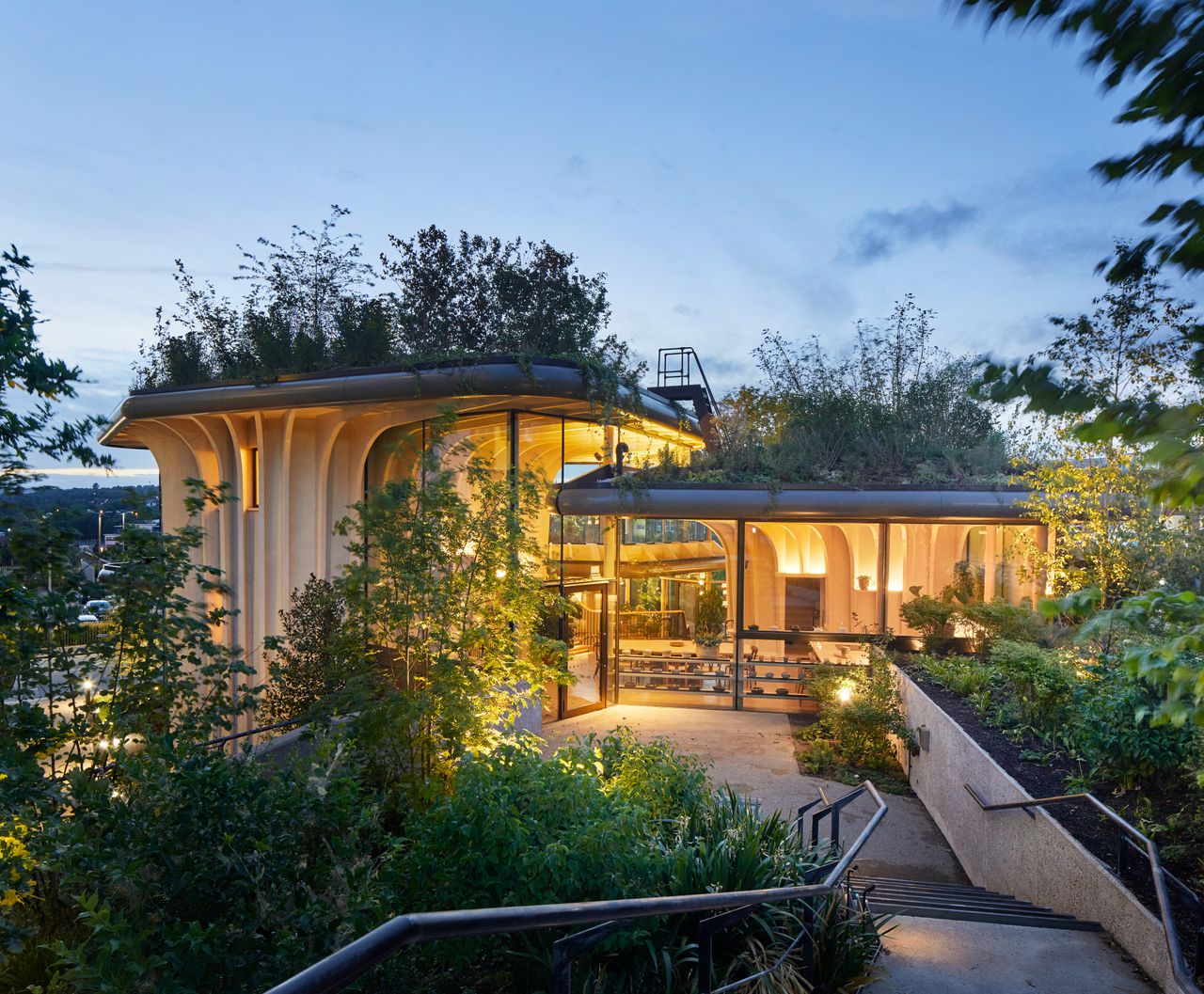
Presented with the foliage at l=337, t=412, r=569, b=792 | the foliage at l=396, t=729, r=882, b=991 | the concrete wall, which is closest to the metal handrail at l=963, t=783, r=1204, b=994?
the concrete wall

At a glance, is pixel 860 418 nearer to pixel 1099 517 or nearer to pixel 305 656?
pixel 1099 517

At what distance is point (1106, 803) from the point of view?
5.82 metres

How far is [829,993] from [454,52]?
676 cm

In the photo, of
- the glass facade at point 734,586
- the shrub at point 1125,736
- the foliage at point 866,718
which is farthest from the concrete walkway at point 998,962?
the glass facade at point 734,586

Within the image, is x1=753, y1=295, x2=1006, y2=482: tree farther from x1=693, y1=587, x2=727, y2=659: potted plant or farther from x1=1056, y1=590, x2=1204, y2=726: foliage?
x1=1056, y1=590, x2=1204, y2=726: foliage

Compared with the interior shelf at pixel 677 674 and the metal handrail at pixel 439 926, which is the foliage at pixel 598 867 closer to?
the metal handrail at pixel 439 926

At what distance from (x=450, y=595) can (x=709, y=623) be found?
328 inches

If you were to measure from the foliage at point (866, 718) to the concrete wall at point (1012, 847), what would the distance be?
540 mm

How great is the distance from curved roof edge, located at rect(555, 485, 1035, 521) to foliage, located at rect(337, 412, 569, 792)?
5752 mm

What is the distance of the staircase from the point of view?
199 inches

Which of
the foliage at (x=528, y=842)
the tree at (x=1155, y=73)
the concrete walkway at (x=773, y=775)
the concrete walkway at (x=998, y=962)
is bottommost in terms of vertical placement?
the concrete walkway at (x=773, y=775)

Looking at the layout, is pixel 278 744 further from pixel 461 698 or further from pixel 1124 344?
pixel 1124 344

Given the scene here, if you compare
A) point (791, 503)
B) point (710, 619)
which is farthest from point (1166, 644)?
point (710, 619)

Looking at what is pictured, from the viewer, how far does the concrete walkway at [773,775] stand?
8.13 meters
